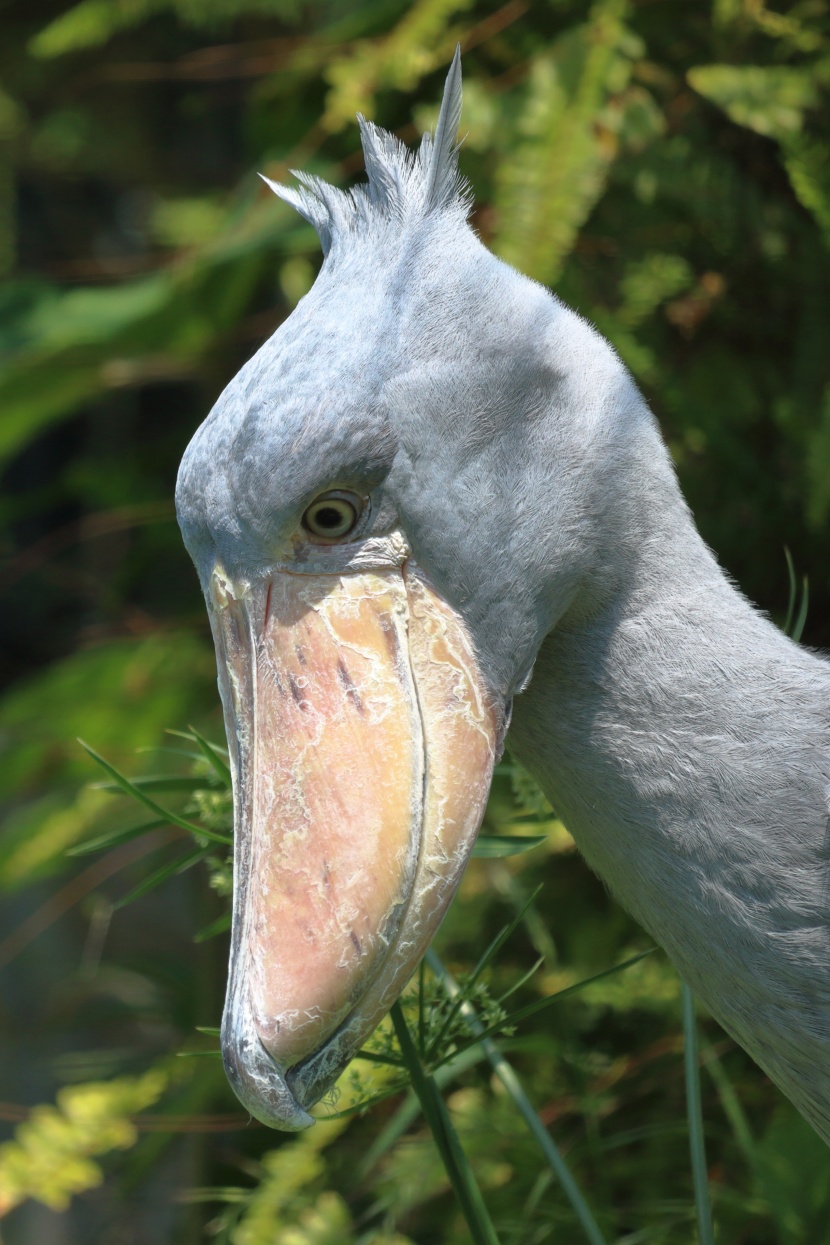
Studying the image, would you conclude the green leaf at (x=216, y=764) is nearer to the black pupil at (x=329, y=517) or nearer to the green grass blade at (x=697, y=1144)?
the black pupil at (x=329, y=517)

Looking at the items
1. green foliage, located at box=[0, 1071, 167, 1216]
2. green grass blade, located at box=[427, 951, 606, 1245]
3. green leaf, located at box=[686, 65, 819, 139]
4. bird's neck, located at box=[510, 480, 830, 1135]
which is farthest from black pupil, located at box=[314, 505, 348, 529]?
green foliage, located at box=[0, 1071, 167, 1216]

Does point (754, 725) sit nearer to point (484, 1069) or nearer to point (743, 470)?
point (743, 470)

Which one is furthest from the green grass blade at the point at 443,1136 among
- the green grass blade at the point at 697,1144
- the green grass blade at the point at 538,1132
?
the green grass blade at the point at 697,1144

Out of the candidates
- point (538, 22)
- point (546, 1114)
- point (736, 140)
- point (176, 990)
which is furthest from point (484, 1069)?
point (538, 22)

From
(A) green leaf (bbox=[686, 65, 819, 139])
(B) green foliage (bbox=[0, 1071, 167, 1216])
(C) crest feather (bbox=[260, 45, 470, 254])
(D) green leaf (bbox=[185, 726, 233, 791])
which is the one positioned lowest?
(B) green foliage (bbox=[0, 1071, 167, 1216])

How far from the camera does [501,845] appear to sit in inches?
57.1

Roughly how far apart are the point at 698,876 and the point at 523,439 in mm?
423

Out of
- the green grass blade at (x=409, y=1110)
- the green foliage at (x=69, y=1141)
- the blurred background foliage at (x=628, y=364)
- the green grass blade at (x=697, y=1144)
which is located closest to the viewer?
the green grass blade at (x=697, y=1144)

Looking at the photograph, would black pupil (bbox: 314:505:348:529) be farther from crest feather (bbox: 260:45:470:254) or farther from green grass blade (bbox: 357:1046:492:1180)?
green grass blade (bbox: 357:1046:492:1180)

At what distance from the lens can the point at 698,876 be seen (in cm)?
109

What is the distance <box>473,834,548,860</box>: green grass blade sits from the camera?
A: 4.57ft

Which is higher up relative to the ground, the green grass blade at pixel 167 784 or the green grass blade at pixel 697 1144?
the green grass blade at pixel 167 784

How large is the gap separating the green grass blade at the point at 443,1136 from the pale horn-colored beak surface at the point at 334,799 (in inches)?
7.5

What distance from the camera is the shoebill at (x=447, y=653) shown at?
1.00 m
